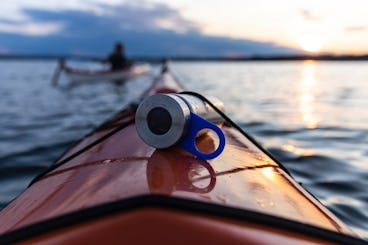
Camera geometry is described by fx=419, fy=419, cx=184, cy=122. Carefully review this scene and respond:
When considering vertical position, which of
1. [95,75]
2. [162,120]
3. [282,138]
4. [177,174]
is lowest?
[95,75]

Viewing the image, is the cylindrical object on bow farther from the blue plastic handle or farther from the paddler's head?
the paddler's head

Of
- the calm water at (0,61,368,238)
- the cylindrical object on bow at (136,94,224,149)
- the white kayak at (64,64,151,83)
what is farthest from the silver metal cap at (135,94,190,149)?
the white kayak at (64,64,151,83)

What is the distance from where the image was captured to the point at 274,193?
5.57 feet

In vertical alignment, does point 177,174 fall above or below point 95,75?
above

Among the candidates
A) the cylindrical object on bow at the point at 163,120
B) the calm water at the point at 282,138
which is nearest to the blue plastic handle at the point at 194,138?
the cylindrical object on bow at the point at 163,120

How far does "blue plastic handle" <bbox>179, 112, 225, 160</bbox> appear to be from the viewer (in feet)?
6.30

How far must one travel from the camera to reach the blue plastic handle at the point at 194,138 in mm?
1919

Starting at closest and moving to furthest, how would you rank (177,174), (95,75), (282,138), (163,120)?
(177,174)
(163,120)
(282,138)
(95,75)

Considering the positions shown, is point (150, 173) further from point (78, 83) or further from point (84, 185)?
point (78, 83)

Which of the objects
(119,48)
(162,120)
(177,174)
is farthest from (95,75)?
(177,174)

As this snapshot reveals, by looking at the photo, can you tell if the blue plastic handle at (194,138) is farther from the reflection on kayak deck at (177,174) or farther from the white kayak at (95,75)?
the white kayak at (95,75)

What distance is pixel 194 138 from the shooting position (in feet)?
6.30

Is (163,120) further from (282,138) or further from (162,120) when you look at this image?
(282,138)

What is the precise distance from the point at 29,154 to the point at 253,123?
13.7ft
